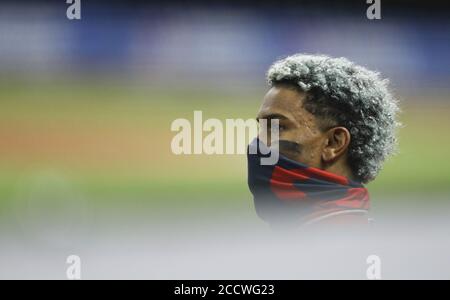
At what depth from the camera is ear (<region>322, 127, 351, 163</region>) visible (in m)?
2.77

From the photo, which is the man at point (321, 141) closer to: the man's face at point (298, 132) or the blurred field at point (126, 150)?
the man's face at point (298, 132)

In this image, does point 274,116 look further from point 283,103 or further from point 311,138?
point 311,138

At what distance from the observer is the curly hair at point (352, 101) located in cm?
277

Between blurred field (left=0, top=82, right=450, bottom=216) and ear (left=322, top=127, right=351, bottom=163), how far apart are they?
276 millimetres

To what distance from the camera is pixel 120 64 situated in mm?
2934

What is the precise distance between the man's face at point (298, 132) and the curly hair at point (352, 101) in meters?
0.04

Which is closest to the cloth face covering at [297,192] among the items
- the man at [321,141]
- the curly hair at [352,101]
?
the man at [321,141]

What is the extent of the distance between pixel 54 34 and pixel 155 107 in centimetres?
62

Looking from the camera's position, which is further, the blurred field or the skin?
the blurred field

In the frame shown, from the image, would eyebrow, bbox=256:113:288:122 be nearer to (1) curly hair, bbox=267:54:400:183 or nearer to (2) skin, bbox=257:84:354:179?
(2) skin, bbox=257:84:354:179

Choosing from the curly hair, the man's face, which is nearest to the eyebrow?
the man's face

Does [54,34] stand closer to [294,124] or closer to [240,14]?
[240,14]

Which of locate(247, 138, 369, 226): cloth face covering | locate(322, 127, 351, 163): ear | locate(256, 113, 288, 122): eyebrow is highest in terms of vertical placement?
locate(256, 113, 288, 122): eyebrow
